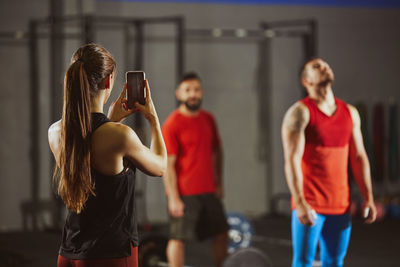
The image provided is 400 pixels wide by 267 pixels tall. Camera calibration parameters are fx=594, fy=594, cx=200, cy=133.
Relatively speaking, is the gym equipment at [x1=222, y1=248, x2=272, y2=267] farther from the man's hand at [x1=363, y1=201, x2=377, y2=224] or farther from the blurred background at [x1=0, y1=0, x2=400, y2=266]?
the blurred background at [x1=0, y1=0, x2=400, y2=266]

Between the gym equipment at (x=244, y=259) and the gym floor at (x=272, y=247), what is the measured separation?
130 centimetres

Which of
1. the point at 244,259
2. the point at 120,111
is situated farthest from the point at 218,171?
the point at 120,111

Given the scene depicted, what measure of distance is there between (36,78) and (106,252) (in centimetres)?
501

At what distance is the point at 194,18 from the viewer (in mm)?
7027

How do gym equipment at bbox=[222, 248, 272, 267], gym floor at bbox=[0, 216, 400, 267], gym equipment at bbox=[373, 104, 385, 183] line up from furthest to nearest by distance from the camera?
1. gym equipment at bbox=[373, 104, 385, 183]
2. gym floor at bbox=[0, 216, 400, 267]
3. gym equipment at bbox=[222, 248, 272, 267]

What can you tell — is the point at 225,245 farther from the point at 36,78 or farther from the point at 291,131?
the point at 36,78

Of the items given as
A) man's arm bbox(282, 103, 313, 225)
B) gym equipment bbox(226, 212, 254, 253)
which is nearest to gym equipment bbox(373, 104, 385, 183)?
gym equipment bbox(226, 212, 254, 253)

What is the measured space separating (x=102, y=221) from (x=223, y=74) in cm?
555

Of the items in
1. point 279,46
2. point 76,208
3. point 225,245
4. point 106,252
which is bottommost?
point 225,245

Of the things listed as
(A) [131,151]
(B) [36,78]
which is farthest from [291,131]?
(B) [36,78]

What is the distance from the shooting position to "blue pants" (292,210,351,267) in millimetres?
2703

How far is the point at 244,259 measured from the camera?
3354 mm

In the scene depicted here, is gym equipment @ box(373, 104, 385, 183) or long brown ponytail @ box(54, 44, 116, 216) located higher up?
long brown ponytail @ box(54, 44, 116, 216)

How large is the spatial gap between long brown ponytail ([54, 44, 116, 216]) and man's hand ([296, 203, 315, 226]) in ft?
4.16
